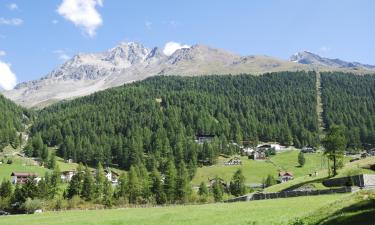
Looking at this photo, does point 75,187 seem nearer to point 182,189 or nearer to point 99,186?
point 99,186

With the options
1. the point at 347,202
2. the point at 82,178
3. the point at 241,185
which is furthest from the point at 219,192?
the point at 347,202

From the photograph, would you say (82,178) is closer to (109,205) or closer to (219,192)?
(109,205)

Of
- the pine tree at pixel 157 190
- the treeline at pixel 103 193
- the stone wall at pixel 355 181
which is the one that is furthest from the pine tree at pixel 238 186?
the stone wall at pixel 355 181

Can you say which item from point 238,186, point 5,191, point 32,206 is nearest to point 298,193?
point 32,206

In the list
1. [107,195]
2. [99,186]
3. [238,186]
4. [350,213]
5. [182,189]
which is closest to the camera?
[350,213]

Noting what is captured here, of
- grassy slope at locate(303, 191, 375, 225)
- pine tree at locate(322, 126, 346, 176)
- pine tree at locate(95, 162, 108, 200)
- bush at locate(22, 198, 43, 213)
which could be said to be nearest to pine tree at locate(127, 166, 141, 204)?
pine tree at locate(95, 162, 108, 200)

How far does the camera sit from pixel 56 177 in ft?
538

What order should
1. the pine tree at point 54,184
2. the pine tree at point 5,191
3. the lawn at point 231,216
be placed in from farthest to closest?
1. the pine tree at point 54,184
2. the pine tree at point 5,191
3. the lawn at point 231,216

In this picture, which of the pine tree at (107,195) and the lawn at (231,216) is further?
the pine tree at (107,195)

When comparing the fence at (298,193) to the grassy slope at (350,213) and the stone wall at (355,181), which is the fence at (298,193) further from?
the grassy slope at (350,213)

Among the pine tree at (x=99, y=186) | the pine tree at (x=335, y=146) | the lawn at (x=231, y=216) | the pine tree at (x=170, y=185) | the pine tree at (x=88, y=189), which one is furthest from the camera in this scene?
the pine tree at (x=99, y=186)

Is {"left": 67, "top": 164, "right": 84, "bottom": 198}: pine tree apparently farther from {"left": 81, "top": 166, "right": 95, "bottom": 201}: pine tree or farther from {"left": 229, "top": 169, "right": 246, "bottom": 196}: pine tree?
{"left": 229, "top": 169, "right": 246, "bottom": 196}: pine tree

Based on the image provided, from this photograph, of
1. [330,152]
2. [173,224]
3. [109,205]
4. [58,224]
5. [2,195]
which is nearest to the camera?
[173,224]

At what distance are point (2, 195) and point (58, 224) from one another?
3869 inches
